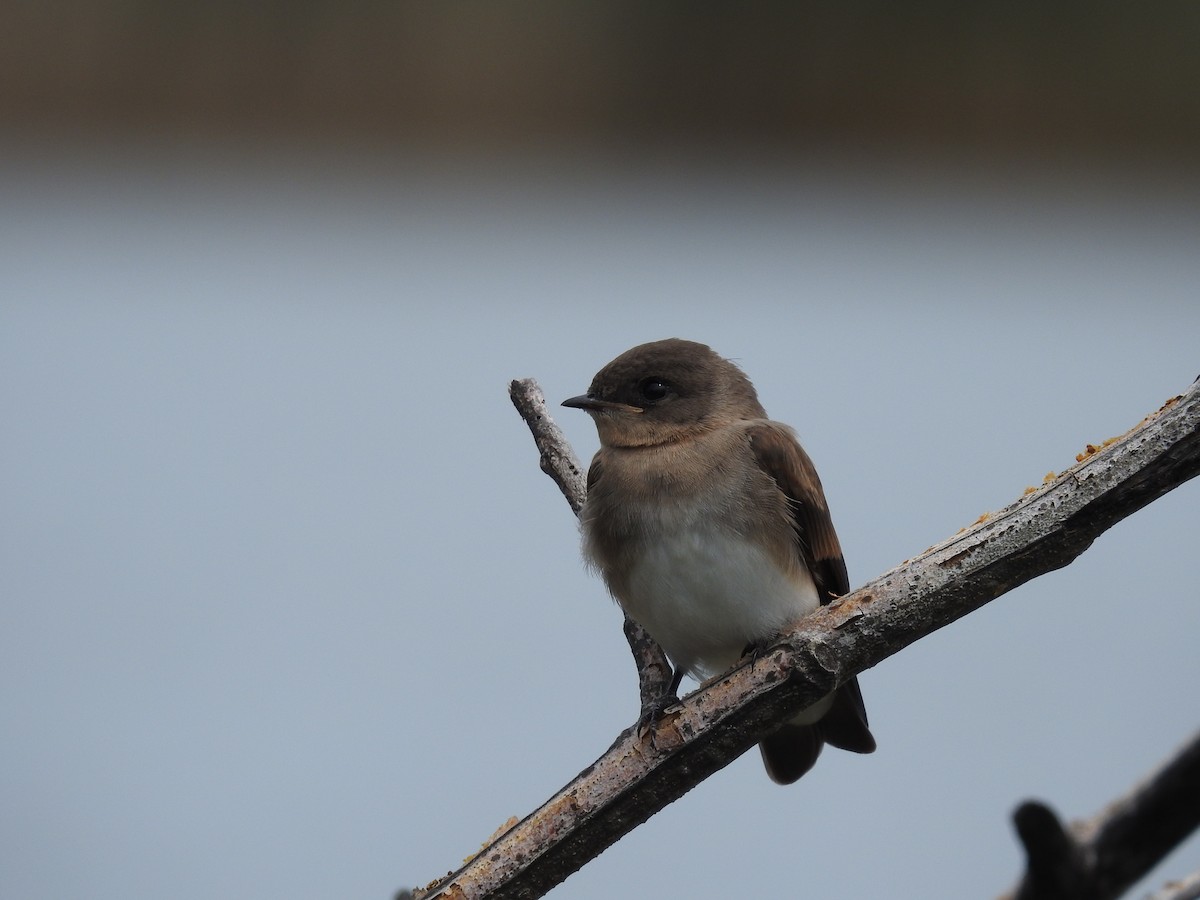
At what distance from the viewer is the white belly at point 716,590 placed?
2096mm

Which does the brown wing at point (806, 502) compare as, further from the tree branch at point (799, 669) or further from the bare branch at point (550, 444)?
the tree branch at point (799, 669)

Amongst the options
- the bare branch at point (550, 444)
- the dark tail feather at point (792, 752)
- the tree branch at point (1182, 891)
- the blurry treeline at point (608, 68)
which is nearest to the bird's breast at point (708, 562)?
the bare branch at point (550, 444)

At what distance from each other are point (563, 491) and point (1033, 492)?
39.1 inches

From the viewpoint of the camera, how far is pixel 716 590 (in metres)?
2.10

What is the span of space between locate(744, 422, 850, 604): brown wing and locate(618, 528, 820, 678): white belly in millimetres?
58

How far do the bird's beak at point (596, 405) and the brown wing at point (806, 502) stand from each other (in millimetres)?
245

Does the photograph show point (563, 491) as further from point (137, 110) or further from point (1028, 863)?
point (137, 110)

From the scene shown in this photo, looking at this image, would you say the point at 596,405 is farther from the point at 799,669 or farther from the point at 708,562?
the point at 799,669

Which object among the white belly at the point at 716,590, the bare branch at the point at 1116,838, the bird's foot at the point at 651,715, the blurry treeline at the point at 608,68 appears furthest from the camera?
the blurry treeline at the point at 608,68

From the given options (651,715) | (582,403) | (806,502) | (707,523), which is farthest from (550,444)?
(651,715)

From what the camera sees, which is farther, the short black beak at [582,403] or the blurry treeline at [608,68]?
the blurry treeline at [608,68]

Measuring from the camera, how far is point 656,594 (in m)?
2.16

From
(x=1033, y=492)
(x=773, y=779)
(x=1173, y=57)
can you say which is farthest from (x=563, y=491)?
(x=1173, y=57)

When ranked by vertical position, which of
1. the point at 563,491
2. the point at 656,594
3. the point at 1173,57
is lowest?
the point at 656,594
